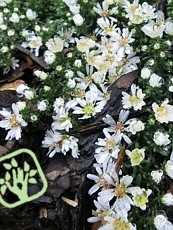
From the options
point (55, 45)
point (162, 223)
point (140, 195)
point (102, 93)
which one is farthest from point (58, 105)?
point (162, 223)

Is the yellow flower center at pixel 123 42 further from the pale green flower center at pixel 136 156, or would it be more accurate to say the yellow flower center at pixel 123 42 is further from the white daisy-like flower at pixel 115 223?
the white daisy-like flower at pixel 115 223

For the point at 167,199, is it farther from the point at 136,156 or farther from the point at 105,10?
the point at 105,10

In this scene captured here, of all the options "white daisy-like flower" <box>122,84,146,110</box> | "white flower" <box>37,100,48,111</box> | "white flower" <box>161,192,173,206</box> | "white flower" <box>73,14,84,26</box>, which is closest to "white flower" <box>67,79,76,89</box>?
"white flower" <box>37,100,48,111</box>

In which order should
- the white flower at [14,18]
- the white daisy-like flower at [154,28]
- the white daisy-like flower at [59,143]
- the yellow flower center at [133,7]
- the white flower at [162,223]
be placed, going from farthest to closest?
the white flower at [14,18] < the yellow flower center at [133,7] < the white daisy-like flower at [154,28] < the white daisy-like flower at [59,143] < the white flower at [162,223]

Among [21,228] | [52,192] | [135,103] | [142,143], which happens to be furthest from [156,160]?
[21,228]

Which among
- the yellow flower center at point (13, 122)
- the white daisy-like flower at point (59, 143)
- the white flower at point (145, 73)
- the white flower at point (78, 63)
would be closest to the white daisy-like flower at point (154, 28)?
the white flower at point (145, 73)

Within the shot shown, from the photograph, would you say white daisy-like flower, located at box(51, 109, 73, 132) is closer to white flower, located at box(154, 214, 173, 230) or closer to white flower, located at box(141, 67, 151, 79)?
white flower, located at box(141, 67, 151, 79)
